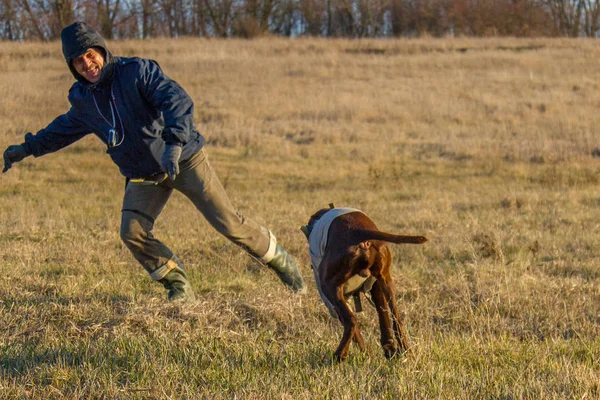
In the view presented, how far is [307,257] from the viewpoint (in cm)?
705

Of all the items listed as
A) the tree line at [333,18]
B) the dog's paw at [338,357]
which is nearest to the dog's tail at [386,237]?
the dog's paw at [338,357]

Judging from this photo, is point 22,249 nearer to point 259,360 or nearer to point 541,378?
point 259,360

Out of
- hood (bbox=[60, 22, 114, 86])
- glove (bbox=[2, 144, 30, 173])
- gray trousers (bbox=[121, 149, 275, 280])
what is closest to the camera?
hood (bbox=[60, 22, 114, 86])

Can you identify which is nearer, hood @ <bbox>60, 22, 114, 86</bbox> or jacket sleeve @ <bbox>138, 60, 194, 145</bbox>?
jacket sleeve @ <bbox>138, 60, 194, 145</bbox>

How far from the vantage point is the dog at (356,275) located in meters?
3.51

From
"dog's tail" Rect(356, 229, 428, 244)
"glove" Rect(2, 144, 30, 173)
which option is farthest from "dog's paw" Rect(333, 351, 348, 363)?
"glove" Rect(2, 144, 30, 173)

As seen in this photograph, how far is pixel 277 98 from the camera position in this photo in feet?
68.6

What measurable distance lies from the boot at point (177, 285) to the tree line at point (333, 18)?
3523 centimetres

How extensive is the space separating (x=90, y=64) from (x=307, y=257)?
3.18m

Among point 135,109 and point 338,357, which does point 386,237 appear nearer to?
point 338,357

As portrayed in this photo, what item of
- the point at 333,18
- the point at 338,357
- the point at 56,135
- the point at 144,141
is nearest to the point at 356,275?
the point at 338,357

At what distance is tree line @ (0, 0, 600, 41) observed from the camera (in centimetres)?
3997

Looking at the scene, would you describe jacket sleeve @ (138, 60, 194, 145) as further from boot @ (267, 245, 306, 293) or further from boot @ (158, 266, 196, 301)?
boot @ (267, 245, 306, 293)

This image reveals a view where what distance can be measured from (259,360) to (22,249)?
A: 390 cm
